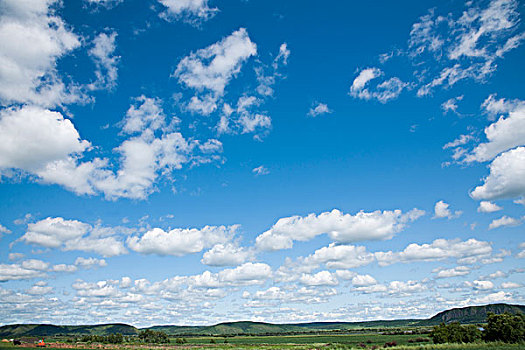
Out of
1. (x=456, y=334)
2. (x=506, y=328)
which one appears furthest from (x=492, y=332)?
(x=456, y=334)

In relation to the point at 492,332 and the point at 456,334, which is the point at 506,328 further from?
the point at 456,334

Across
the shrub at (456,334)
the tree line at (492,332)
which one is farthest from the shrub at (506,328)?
the shrub at (456,334)

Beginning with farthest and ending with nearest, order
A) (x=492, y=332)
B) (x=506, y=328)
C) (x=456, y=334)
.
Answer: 1. (x=456, y=334)
2. (x=492, y=332)
3. (x=506, y=328)

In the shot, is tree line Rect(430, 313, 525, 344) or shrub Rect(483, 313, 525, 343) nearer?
shrub Rect(483, 313, 525, 343)

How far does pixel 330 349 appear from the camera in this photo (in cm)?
11456

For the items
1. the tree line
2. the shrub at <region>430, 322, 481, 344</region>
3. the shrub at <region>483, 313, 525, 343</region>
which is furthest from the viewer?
the shrub at <region>430, 322, 481, 344</region>

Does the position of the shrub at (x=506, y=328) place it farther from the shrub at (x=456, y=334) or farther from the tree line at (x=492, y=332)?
the shrub at (x=456, y=334)

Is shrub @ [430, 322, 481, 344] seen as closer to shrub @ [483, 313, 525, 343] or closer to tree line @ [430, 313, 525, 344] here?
tree line @ [430, 313, 525, 344]

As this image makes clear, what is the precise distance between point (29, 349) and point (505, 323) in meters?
126

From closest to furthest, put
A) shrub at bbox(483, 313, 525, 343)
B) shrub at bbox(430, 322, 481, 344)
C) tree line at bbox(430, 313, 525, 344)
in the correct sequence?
shrub at bbox(483, 313, 525, 343)
tree line at bbox(430, 313, 525, 344)
shrub at bbox(430, 322, 481, 344)

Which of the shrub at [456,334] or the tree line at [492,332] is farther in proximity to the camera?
the shrub at [456,334]

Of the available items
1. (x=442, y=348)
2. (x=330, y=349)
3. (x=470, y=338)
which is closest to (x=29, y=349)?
(x=330, y=349)

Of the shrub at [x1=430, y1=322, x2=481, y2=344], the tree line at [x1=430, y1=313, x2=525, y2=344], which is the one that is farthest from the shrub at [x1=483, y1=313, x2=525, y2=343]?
the shrub at [x1=430, y1=322, x2=481, y2=344]

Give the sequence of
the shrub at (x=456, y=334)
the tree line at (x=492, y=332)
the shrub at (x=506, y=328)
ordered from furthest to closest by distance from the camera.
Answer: the shrub at (x=456, y=334), the tree line at (x=492, y=332), the shrub at (x=506, y=328)
